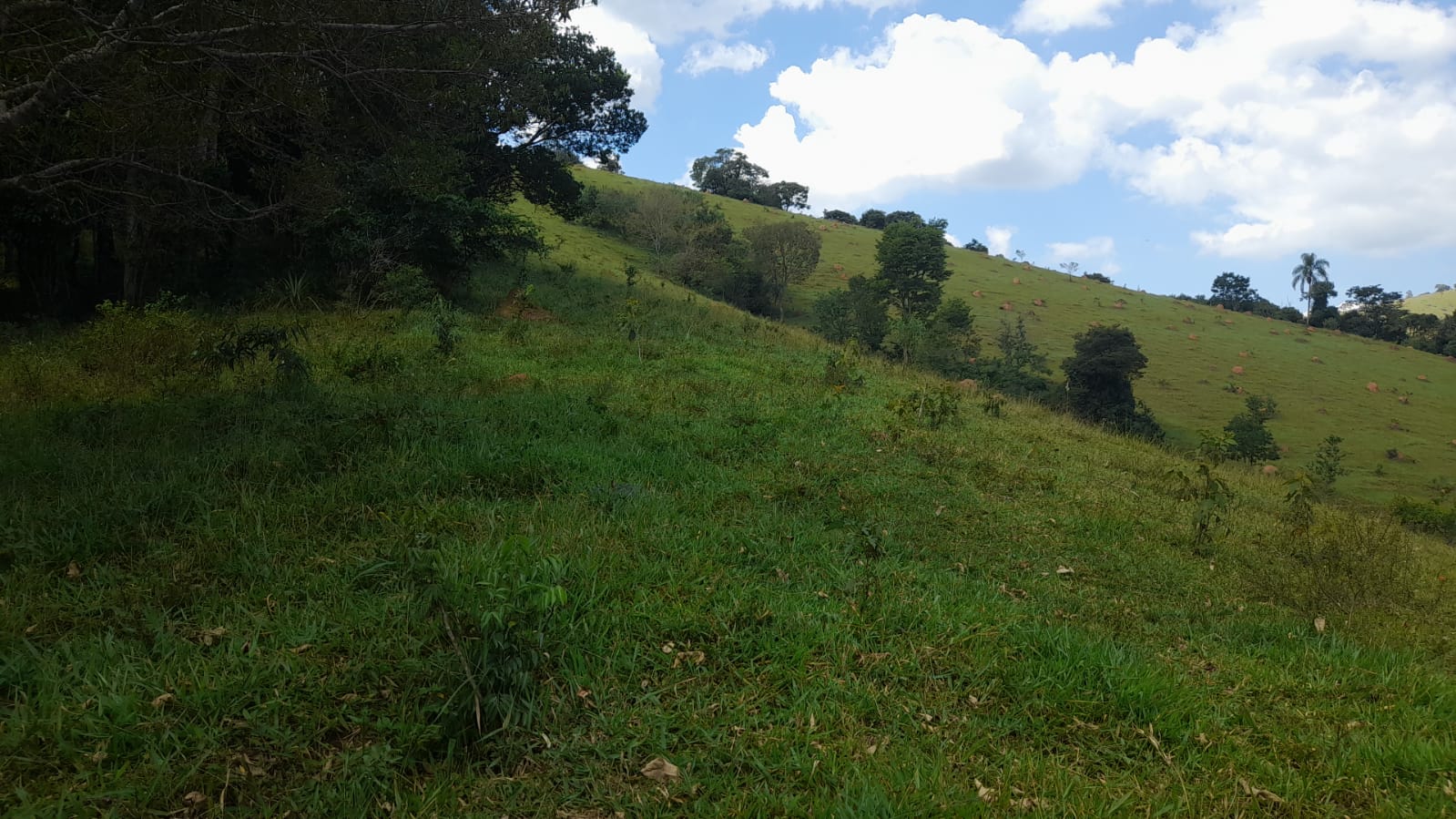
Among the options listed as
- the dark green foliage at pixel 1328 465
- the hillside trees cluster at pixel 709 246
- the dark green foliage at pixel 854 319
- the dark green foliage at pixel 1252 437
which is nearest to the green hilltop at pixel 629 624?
the dark green foliage at pixel 1328 465

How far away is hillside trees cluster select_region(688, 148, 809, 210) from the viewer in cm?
8325

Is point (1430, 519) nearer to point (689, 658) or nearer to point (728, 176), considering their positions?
point (689, 658)

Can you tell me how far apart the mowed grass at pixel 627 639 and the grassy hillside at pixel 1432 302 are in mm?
131807

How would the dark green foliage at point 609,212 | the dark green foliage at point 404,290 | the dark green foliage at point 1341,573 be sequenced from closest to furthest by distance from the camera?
the dark green foliage at point 1341,573, the dark green foliage at point 404,290, the dark green foliage at point 609,212

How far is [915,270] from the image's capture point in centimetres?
4609

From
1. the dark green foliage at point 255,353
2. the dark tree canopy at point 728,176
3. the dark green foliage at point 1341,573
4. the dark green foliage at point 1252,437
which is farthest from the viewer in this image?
the dark tree canopy at point 728,176

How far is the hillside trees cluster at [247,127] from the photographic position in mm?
6027

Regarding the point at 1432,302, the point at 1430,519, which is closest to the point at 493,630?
the point at 1430,519

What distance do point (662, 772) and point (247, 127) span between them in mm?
8905

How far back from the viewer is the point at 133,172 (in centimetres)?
992

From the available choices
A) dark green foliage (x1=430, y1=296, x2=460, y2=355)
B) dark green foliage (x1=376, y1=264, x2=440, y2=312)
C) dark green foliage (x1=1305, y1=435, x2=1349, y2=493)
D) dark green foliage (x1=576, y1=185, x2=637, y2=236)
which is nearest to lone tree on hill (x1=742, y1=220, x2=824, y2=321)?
dark green foliage (x1=576, y1=185, x2=637, y2=236)

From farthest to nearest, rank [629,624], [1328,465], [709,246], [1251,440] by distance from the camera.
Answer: [709,246] < [1251,440] < [1328,465] < [629,624]

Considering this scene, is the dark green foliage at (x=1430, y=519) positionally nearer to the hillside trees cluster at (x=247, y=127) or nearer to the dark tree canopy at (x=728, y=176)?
the hillside trees cluster at (x=247, y=127)

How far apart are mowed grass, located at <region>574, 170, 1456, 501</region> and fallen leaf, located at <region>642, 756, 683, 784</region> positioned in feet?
110
